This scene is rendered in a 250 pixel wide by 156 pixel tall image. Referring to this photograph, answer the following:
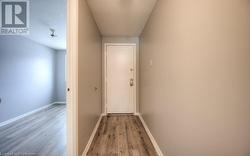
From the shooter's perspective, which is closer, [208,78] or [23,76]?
[208,78]

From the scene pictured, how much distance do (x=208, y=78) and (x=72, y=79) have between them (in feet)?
4.49

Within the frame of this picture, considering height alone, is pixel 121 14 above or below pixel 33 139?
above

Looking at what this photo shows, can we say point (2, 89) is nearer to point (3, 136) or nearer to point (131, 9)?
point (3, 136)

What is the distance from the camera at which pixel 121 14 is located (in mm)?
2648

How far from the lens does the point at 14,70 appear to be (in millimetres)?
3701

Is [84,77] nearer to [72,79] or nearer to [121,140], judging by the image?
[72,79]

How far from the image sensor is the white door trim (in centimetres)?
160

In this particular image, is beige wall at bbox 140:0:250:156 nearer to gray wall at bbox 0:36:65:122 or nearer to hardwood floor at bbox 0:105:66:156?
hardwood floor at bbox 0:105:66:156

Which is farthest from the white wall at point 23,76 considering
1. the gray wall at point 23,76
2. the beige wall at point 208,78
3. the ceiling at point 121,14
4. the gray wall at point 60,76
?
the beige wall at point 208,78

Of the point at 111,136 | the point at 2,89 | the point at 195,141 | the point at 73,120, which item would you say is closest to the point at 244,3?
the point at 195,141

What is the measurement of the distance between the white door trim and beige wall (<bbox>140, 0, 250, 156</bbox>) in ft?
3.68

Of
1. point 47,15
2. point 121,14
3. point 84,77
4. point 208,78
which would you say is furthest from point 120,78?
point 208,78

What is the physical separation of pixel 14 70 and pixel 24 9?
2025mm

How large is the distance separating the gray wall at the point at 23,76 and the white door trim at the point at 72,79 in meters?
2.83
